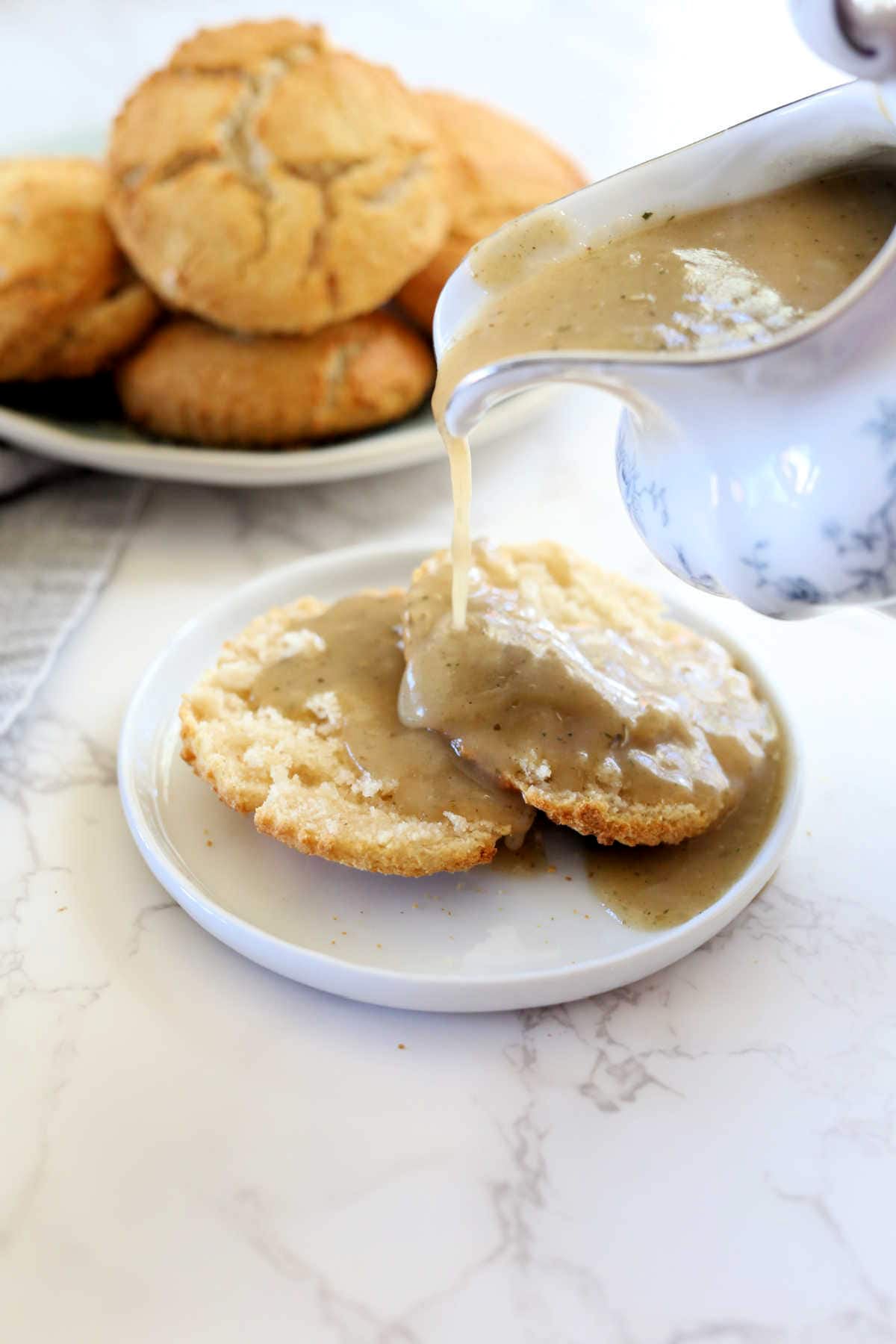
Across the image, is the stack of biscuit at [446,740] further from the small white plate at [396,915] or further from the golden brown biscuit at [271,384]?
the golden brown biscuit at [271,384]

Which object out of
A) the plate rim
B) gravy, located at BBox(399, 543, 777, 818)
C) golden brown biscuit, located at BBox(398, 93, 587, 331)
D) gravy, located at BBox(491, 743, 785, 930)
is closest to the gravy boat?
gravy, located at BBox(399, 543, 777, 818)

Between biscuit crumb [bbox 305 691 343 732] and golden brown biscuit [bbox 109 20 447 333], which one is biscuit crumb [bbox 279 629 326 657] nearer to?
biscuit crumb [bbox 305 691 343 732]

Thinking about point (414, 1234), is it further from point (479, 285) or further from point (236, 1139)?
point (479, 285)

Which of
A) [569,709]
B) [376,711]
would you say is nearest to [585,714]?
[569,709]

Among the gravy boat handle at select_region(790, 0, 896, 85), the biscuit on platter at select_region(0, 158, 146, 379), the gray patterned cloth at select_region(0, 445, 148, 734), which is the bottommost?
the gray patterned cloth at select_region(0, 445, 148, 734)

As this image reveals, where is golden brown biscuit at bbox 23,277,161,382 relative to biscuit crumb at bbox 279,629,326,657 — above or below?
above

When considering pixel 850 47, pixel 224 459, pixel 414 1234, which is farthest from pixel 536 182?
pixel 414 1234

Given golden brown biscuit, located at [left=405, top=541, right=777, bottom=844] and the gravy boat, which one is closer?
the gravy boat


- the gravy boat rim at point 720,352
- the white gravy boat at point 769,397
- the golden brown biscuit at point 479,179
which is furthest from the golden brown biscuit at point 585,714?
the golden brown biscuit at point 479,179
